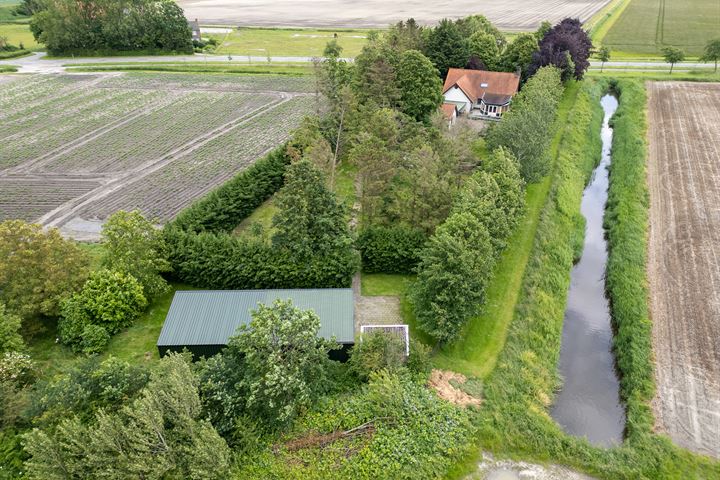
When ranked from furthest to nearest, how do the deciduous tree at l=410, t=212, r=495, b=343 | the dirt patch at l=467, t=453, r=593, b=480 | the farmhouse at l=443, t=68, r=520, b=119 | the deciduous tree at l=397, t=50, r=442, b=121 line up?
the farmhouse at l=443, t=68, r=520, b=119 < the deciduous tree at l=397, t=50, r=442, b=121 < the deciduous tree at l=410, t=212, r=495, b=343 < the dirt patch at l=467, t=453, r=593, b=480

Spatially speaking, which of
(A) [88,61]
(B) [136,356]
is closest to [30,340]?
(B) [136,356]

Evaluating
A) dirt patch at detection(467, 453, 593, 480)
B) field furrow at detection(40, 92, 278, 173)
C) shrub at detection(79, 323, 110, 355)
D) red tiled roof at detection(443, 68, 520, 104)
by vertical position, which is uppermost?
red tiled roof at detection(443, 68, 520, 104)

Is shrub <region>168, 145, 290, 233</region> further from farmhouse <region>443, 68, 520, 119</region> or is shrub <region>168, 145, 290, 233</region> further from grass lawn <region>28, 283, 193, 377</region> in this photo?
farmhouse <region>443, 68, 520, 119</region>

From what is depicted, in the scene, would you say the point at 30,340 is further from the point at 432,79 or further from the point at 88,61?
the point at 88,61

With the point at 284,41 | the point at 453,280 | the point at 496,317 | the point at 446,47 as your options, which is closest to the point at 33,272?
the point at 453,280

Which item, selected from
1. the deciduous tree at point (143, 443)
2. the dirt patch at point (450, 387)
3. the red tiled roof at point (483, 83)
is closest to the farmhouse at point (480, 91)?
the red tiled roof at point (483, 83)

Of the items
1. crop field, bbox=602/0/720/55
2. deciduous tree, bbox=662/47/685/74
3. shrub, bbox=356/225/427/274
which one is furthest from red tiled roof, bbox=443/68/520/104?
crop field, bbox=602/0/720/55
